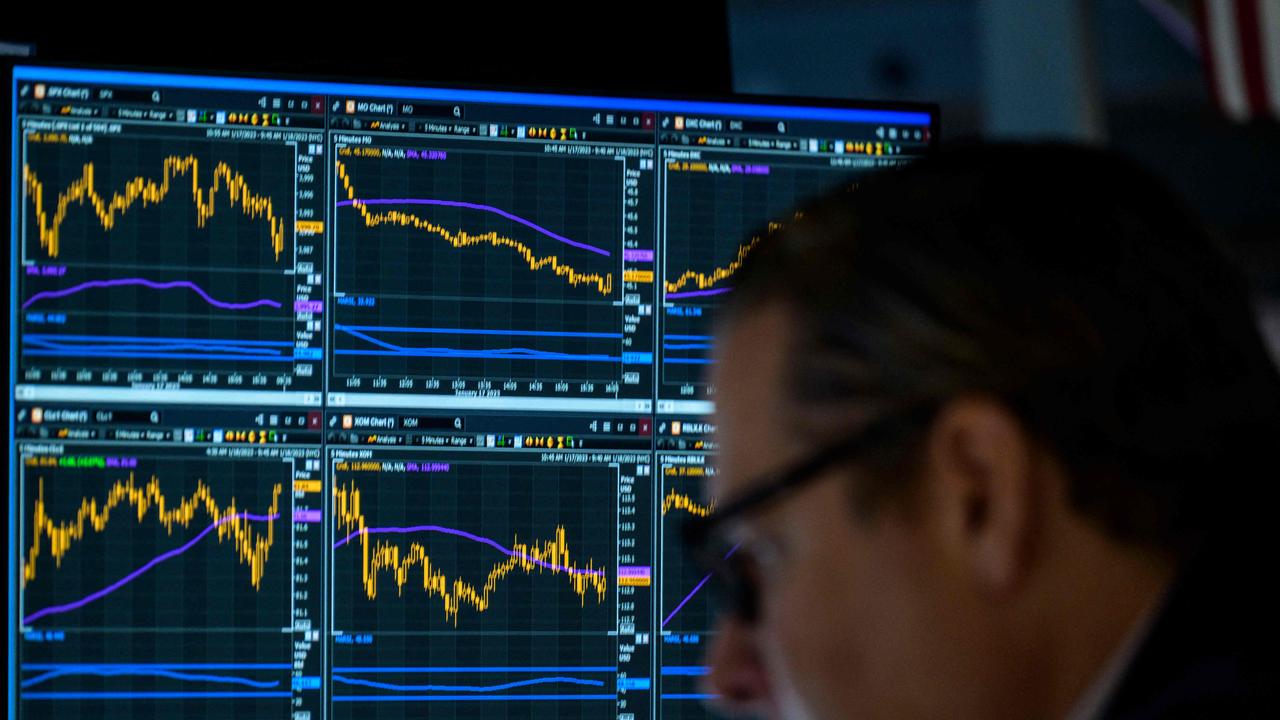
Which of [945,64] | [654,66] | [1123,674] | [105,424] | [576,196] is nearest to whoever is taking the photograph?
[1123,674]

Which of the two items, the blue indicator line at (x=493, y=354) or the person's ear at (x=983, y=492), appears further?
the blue indicator line at (x=493, y=354)

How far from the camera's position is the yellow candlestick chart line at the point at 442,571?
4.00ft

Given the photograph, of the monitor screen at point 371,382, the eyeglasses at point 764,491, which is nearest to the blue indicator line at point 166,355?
the monitor screen at point 371,382

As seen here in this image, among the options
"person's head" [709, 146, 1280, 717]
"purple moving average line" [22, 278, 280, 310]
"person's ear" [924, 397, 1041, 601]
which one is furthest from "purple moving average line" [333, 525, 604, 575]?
"person's ear" [924, 397, 1041, 601]

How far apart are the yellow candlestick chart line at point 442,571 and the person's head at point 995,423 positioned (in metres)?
0.49

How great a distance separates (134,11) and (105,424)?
42 centimetres

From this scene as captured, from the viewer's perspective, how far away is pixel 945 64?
22.2 feet

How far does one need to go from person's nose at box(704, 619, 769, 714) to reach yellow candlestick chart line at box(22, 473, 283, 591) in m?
0.51

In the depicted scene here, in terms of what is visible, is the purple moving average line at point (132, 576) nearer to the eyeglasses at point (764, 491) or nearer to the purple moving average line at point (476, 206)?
the purple moving average line at point (476, 206)

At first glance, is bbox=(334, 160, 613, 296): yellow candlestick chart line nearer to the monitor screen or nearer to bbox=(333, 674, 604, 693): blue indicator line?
the monitor screen

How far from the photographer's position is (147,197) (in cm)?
121

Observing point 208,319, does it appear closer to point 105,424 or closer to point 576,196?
point 105,424

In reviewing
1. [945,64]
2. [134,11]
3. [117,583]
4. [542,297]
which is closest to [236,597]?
[117,583]

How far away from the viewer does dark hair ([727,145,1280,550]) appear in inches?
28.2
